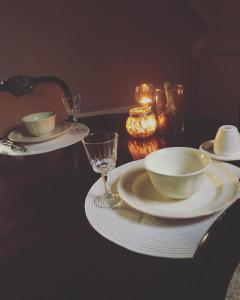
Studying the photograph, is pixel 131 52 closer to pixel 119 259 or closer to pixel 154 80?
pixel 154 80

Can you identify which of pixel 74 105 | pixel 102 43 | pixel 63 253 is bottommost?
pixel 63 253

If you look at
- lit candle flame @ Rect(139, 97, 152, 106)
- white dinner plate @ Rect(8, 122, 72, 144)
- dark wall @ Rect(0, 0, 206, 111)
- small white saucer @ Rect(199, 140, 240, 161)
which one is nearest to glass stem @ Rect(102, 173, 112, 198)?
small white saucer @ Rect(199, 140, 240, 161)

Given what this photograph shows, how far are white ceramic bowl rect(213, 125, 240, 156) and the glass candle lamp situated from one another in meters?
0.24

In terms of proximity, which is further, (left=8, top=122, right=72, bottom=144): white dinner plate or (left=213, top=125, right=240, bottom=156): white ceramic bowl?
(left=8, top=122, right=72, bottom=144): white dinner plate

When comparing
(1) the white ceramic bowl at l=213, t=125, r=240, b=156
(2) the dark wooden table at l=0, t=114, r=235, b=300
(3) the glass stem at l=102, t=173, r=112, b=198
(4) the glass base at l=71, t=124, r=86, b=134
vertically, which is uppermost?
(1) the white ceramic bowl at l=213, t=125, r=240, b=156

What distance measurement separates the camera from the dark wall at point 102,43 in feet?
7.04

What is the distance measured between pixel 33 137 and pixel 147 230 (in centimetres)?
63

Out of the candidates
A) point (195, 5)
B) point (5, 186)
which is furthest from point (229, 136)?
point (195, 5)

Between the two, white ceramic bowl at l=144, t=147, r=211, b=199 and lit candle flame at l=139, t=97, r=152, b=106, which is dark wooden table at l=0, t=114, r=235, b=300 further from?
lit candle flame at l=139, t=97, r=152, b=106

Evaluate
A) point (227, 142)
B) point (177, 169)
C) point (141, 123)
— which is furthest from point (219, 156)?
point (141, 123)

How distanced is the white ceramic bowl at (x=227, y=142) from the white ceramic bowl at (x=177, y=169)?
0.51ft

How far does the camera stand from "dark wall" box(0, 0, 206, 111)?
7.04 feet

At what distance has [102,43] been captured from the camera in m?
2.32

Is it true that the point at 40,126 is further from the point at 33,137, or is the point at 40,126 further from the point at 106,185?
the point at 106,185
